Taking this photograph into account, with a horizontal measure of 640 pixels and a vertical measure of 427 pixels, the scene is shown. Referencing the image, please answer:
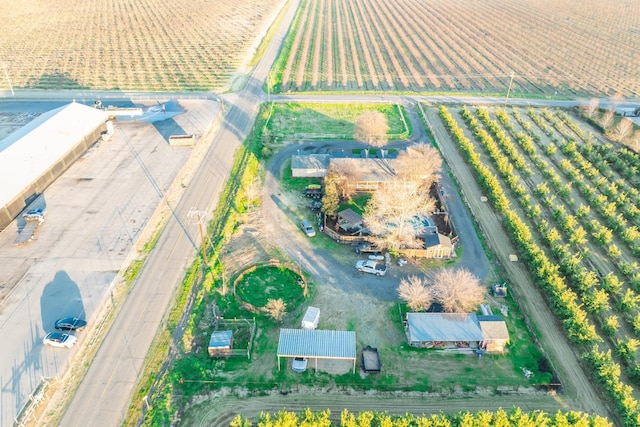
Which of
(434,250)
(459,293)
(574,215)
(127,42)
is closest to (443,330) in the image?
(459,293)

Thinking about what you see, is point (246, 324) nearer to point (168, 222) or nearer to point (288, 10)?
point (168, 222)

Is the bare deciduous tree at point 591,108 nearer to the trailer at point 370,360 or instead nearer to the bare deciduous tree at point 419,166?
the bare deciduous tree at point 419,166

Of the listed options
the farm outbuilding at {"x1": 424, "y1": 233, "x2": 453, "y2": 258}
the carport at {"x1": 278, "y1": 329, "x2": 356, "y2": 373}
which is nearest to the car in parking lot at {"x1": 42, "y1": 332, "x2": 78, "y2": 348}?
the carport at {"x1": 278, "y1": 329, "x2": 356, "y2": 373}

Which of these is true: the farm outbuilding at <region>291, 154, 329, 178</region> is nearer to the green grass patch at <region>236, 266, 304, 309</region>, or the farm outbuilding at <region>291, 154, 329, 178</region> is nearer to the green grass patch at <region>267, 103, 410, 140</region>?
the green grass patch at <region>267, 103, 410, 140</region>

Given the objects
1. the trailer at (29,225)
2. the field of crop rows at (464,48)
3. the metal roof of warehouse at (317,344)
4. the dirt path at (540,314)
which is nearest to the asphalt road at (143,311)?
the metal roof of warehouse at (317,344)

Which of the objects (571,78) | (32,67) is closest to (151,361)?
(32,67)

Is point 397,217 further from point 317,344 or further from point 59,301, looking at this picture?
point 59,301
